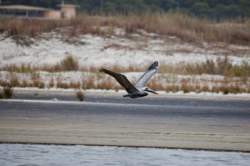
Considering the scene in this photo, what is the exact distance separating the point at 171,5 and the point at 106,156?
5558cm

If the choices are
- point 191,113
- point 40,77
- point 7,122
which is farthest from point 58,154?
point 40,77

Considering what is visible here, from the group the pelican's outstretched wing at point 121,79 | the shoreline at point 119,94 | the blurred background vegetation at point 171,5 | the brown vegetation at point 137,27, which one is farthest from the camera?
the blurred background vegetation at point 171,5

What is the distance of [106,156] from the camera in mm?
8047

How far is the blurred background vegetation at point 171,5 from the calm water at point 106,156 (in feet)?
161

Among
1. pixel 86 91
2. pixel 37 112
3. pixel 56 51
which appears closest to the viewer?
pixel 37 112

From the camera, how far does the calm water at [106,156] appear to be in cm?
771

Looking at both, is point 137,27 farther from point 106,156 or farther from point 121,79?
point 106,156

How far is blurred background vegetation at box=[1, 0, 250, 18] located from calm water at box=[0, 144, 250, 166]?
49141 mm

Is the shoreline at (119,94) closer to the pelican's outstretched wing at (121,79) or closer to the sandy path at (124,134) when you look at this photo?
the sandy path at (124,134)

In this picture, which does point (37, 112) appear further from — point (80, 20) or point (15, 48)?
point (80, 20)

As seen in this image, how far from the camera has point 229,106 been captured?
46.0 feet

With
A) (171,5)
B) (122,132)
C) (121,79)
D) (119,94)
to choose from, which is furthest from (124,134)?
(171,5)

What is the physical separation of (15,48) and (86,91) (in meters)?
10.3

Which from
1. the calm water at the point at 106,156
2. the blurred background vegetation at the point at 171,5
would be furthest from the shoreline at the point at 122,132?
the blurred background vegetation at the point at 171,5
